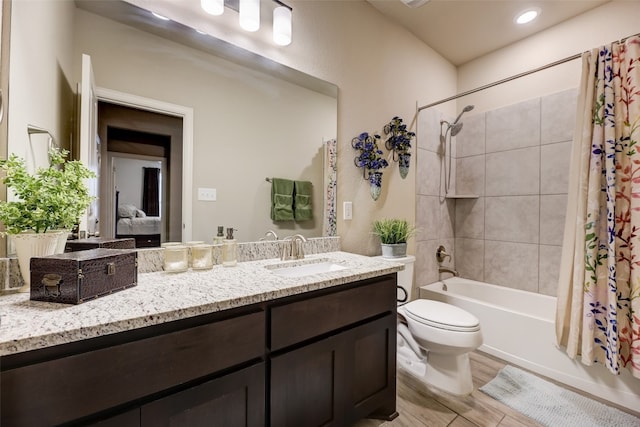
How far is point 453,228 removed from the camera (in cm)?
284

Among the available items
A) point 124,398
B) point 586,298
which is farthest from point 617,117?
point 124,398

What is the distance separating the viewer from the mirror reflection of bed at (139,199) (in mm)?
1183

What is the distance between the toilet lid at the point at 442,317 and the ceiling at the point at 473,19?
2.18 meters

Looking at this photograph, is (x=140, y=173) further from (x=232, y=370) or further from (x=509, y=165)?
(x=509, y=165)

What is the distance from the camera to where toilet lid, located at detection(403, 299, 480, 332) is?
1.55 metres

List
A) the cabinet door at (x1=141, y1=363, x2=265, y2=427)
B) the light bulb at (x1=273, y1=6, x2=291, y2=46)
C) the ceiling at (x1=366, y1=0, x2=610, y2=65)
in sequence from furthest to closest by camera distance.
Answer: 1. the ceiling at (x1=366, y1=0, x2=610, y2=65)
2. the light bulb at (x1=273, y1=6, x2=291, y2=46)
3. the cabinet door at (x1=141, y1=363, x2=265, y2=427)

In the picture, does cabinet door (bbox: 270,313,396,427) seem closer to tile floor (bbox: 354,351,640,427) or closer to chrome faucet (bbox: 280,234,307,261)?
tile floor (bbox: 354,351,640,427)

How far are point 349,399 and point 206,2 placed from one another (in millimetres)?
1933

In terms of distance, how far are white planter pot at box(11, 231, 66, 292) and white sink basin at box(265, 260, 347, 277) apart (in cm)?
80

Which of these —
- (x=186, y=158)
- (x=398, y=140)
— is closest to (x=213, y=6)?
(x=186, y=158)

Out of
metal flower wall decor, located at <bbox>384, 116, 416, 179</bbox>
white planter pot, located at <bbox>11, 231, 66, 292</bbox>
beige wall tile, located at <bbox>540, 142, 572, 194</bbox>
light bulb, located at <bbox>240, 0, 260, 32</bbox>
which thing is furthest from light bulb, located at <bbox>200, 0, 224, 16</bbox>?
beige wall tile, located at <bbox>540, 142, 572, 194</bbox>

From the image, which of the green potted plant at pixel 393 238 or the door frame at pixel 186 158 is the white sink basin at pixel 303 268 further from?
the green potted plant at pixel 393 238

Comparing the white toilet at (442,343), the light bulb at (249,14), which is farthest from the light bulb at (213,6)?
the white toilet at (442,343)

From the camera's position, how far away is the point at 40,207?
0.82 meters
